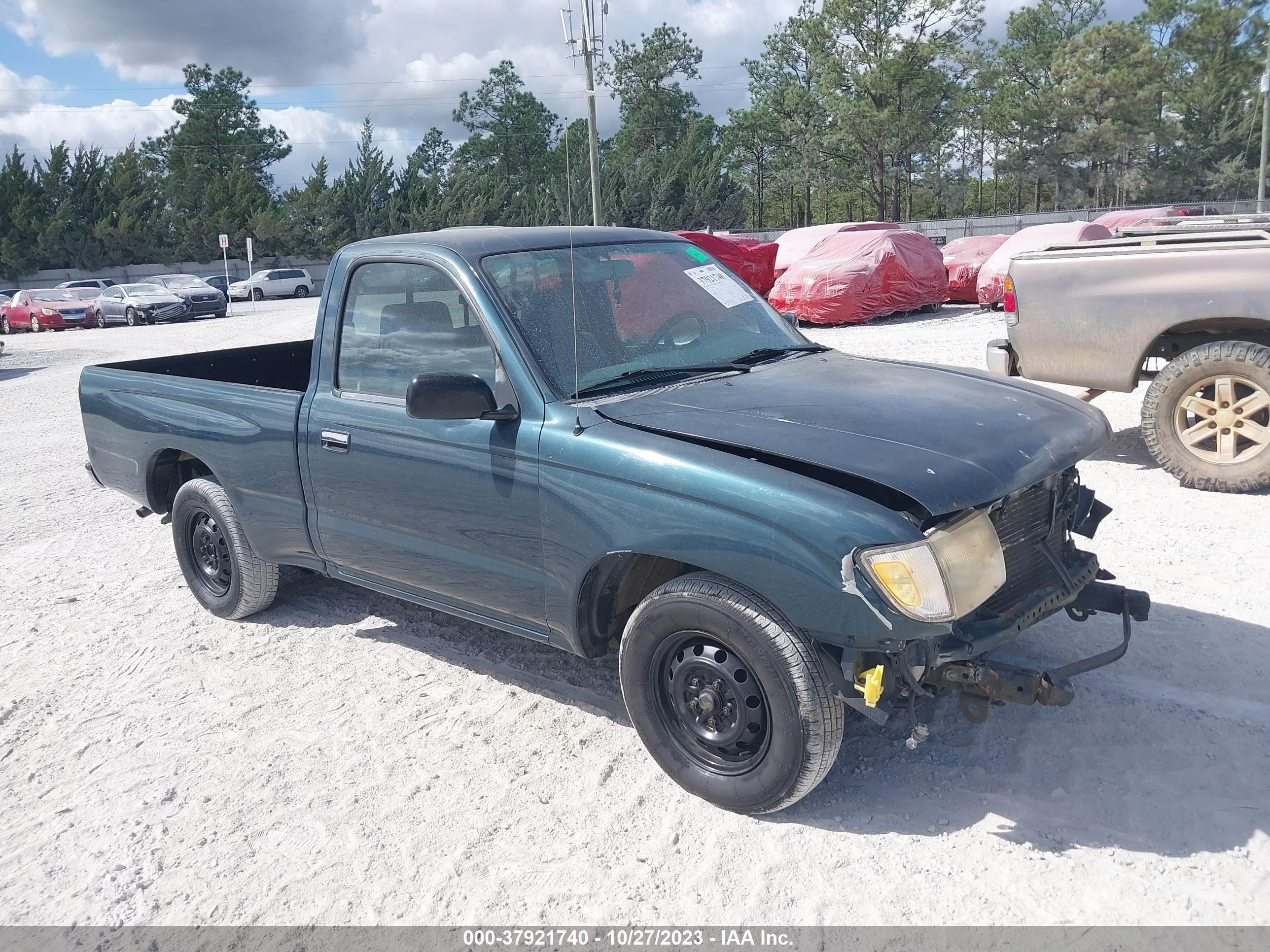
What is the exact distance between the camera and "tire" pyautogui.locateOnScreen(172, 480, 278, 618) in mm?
5133

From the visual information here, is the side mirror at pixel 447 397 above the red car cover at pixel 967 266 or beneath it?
beneath

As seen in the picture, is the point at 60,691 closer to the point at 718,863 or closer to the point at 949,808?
the point at 718,863

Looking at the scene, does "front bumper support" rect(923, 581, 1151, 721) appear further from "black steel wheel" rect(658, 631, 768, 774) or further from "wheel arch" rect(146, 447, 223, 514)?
"wheel arch" rect(146, 447, 223, 514)

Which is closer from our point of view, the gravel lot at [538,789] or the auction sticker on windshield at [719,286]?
the gravel lot at [538,789]

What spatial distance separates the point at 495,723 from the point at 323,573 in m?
1.23

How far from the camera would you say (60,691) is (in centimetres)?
460

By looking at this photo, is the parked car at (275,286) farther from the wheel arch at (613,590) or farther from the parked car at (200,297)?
the wheel arch at (613,590)

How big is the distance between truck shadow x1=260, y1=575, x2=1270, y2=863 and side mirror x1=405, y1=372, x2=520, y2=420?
140 centimetres

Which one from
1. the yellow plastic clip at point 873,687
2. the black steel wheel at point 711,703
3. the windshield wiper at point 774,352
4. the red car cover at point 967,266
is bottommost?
the black steel wheel at point 711,703

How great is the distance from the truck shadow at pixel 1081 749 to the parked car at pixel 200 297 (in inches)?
1270

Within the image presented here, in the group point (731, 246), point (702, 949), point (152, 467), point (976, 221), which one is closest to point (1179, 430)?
point (702, 949)

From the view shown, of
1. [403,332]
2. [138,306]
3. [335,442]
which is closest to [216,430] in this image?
[335,442]

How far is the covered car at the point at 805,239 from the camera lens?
65.7 feet

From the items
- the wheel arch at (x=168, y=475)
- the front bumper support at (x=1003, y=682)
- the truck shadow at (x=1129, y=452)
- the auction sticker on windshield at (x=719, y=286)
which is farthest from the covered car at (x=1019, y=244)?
the front bumper support at (x=1003, y=682)
